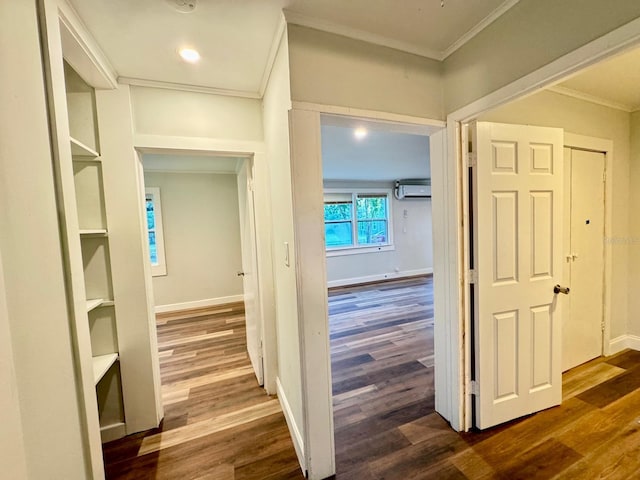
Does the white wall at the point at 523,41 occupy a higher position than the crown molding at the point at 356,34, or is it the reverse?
the crown molding at the point at 356,34

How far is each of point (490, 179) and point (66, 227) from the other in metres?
2.14

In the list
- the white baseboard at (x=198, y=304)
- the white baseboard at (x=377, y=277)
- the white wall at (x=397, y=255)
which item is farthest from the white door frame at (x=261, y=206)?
the white wall at (x=397, y=255)

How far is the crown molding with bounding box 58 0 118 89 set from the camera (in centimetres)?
115

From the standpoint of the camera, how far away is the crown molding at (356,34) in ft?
4.13

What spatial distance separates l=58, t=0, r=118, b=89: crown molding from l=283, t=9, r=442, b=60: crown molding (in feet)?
3.14

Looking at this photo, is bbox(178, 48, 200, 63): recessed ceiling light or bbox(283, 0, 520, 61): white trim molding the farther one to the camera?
bbox(178, 48, 200, 63): recessed ceiling light

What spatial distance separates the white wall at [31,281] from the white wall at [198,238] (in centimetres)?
386

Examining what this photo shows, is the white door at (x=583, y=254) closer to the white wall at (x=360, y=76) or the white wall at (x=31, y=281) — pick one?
the white wall at (x=360, y=76)

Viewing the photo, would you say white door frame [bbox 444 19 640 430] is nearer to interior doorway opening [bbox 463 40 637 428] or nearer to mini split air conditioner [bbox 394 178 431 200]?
interior doorway opening [bbox 463 40 637 428]

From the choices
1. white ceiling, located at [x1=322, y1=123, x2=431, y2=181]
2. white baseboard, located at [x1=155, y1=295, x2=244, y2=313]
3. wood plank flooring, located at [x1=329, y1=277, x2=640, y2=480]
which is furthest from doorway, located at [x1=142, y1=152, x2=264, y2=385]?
wood plank flooring, located at [x1=329, y1=277, x2=640, y2=480]

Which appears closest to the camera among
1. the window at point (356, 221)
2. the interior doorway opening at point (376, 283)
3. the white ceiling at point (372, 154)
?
the interior doorway opening at point (376, 283)

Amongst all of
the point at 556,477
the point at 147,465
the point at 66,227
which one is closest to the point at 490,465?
the point at 556,477

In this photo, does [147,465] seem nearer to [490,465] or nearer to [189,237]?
[490,465]

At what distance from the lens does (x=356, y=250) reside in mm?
6012
